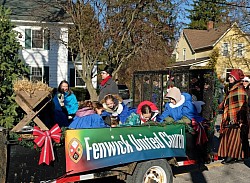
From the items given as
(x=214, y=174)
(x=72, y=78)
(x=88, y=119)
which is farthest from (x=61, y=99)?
(x=72, y=78)

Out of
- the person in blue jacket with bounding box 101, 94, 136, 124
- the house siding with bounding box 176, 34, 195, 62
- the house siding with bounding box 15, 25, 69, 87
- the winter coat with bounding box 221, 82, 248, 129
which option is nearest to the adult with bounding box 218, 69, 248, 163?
the winter coat with bounding box 221, 82, 248, 129

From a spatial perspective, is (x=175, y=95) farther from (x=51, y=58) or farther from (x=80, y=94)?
(x=80, y=94)

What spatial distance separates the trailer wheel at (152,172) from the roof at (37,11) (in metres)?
21.7

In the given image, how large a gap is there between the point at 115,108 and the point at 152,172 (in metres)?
2.01

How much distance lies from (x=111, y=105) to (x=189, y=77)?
206cm

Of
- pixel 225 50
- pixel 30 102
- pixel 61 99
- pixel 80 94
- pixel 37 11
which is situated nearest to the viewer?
pixel 30 102

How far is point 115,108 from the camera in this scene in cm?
770

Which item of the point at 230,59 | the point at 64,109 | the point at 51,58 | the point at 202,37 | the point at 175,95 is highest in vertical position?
the point at 202,37

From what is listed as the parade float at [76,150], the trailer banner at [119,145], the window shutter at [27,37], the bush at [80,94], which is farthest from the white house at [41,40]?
the parade float at [76,150]

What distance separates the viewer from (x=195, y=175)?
7.54 m

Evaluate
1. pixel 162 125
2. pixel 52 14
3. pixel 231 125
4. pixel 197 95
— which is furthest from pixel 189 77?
pixel 52 14

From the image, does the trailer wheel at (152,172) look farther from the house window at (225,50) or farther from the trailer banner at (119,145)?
the house window at (225,50)

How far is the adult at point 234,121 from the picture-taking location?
7711 millimetres

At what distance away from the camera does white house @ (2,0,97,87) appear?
26.9 m
